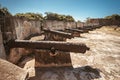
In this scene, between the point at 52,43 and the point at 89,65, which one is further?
the point at 89,65

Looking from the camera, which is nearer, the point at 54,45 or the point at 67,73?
the point at 67,73

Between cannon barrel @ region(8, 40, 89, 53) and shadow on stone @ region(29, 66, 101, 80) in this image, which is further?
cannon barrel @ region(8, 40, 89, 53)

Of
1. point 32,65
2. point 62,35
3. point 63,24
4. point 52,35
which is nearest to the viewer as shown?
point 32,65

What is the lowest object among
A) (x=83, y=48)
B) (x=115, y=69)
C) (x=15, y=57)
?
(x=115, y=69)

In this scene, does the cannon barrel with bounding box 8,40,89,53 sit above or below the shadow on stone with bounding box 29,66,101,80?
above

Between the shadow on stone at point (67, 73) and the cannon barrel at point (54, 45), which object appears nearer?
the shadow on stone at point (67, 73)

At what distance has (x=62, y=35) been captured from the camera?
6652 mm

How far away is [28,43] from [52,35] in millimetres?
3824

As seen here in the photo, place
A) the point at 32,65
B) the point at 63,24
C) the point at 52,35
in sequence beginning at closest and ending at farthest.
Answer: the point at 32,65, the point at 52,35, the point at 63,24

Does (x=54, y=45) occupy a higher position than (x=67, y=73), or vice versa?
(x=54, y=45)

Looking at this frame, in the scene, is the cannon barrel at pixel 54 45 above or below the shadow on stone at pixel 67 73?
above

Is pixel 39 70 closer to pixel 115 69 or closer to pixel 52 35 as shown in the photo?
pixel 115 69

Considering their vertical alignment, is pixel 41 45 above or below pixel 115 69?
above

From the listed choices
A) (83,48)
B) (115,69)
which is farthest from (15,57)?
(115,69)
